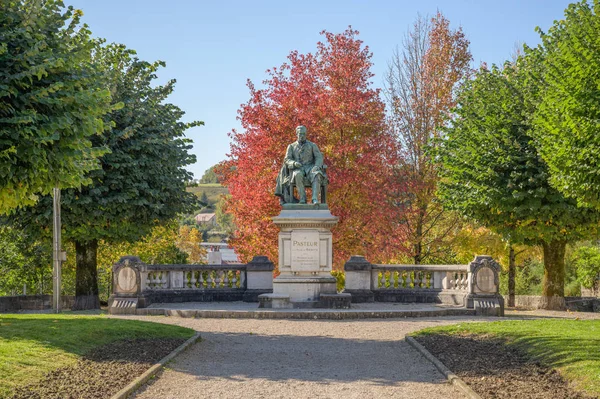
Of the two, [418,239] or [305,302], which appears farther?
[418,239]

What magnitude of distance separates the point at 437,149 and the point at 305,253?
25.5ft

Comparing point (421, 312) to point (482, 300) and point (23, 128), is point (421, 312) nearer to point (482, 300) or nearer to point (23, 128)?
point (482, 300)

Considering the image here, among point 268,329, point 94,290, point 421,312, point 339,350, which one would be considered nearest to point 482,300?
point 421,312

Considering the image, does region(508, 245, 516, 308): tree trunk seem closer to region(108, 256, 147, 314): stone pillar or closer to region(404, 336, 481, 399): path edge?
region(108, 256, 147, 314): stone pillar

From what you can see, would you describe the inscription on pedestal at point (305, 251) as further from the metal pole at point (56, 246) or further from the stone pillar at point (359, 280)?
the metal pole at point (56, 246)

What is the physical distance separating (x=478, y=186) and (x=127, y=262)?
37.1 ft

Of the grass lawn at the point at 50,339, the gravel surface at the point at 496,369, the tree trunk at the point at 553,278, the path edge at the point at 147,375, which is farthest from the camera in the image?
the tree trunk at the point at 553,278

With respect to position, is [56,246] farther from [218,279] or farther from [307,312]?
[307,312]

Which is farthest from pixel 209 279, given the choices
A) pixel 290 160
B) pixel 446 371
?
pixel 446 371

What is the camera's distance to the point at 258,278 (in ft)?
83.0

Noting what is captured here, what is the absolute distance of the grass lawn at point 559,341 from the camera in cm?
1024

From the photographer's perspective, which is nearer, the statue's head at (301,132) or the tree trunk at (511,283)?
the statue's head at (301,132)

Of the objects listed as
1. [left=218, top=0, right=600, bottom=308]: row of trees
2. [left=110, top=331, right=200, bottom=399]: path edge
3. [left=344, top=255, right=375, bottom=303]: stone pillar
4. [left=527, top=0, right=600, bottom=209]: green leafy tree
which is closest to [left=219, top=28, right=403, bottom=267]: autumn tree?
[left=218, top=0, right=600, bottom=308]: row of trees

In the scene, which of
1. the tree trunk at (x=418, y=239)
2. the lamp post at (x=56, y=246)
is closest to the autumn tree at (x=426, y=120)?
the tree trunk at (x=418, y=239)
